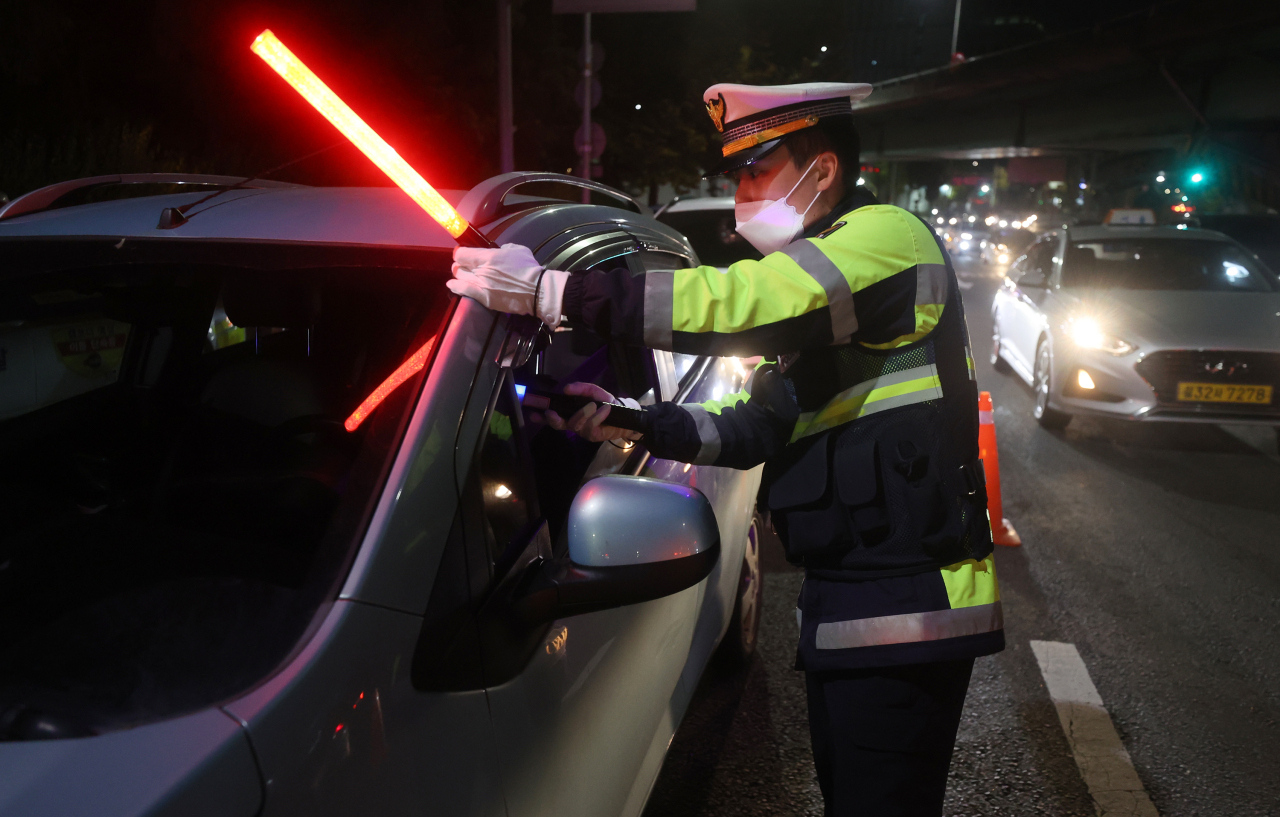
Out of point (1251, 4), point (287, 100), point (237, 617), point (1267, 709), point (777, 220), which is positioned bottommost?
point (1267, 709)

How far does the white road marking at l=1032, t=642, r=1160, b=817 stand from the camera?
2.79m

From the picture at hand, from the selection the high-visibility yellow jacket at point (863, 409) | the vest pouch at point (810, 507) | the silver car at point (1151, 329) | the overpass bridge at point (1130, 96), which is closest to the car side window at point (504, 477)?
the high-visibility yellow jacket at point (863, 409)

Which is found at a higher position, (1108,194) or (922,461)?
(1108,194)

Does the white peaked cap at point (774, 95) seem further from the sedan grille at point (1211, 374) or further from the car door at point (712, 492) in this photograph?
the sedan grille at point (1211, 374)

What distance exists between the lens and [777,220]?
1952 millimetres

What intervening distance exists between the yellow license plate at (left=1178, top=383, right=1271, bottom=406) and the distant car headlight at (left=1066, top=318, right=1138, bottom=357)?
47 cm

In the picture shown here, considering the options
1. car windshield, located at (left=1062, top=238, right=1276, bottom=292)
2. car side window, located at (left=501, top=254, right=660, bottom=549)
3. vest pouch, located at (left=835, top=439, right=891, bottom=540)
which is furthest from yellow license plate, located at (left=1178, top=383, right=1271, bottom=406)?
vest pouch, located at (left=835, top=439, right=891, bottom=540)

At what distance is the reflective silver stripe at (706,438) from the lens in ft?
6.32

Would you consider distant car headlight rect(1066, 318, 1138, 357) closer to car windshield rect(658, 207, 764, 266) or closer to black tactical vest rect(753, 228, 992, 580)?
car windshield rect(658, 207, 764, 266)

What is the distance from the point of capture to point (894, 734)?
1748mm

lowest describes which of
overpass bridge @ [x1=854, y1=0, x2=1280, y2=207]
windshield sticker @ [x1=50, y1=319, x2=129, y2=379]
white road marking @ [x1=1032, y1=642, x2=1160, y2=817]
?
white road marking @ [x1=1032, y1=642, x2=1160, y2=817]

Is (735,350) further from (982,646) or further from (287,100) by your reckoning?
(287,100)

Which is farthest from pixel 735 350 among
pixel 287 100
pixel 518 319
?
pixel 287 100

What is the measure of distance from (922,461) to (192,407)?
1565mm
